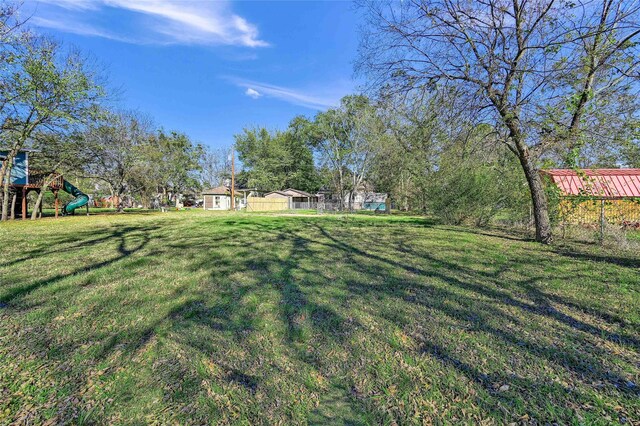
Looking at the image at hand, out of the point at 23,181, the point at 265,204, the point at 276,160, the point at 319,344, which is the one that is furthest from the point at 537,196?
the point at 276,160

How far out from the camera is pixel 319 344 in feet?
8.32

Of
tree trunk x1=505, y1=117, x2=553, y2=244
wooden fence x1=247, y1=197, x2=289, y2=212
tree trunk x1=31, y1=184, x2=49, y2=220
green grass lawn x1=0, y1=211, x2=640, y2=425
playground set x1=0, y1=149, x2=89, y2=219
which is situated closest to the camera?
green grass lawn x1=0, y1=211, x2=640, y2=425

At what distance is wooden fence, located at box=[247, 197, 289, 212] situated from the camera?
1304 inches

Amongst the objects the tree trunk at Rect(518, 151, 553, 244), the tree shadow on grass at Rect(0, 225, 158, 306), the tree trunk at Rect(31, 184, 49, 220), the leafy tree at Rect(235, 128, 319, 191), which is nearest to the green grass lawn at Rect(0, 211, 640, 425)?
the tree shadow on grass at Rect(0, 225, 158, 306)

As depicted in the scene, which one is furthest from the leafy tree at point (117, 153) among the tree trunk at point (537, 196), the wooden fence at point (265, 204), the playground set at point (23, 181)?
the tree trunk at point (537, 196)

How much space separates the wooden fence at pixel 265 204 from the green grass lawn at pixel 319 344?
28137mm

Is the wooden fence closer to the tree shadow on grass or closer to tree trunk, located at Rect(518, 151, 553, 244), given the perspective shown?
the tree shadow on grass

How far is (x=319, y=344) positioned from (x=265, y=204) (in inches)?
1285

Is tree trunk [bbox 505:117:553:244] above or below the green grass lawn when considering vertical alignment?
above

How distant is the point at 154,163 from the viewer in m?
27.9

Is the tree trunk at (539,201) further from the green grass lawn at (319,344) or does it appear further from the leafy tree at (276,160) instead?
the leafy tree at (276,160)

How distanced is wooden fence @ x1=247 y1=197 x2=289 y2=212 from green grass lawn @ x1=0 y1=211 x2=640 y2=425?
2814 cm

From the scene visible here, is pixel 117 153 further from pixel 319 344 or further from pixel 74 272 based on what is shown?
pixel 319 344

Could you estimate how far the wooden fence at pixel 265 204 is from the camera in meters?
33.1
